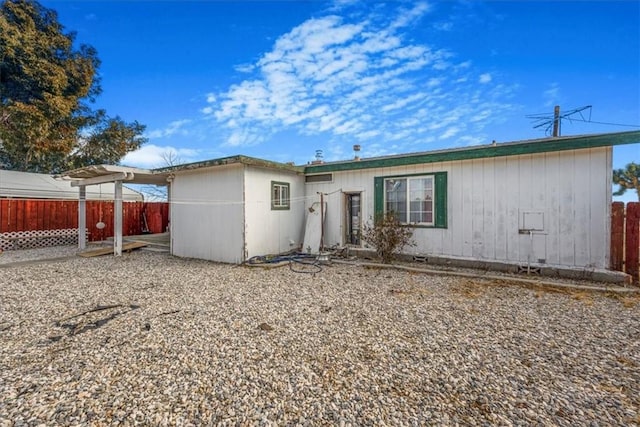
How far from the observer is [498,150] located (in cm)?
611

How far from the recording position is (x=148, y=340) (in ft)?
9.97

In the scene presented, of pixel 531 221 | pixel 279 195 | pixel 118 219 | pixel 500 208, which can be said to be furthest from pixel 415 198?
pixel 118 219

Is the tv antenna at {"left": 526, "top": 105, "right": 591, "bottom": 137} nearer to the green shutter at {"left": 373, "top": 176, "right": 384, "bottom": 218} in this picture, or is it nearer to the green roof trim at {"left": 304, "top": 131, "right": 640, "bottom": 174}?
the green roof trim at {"left": 304, "top": 131, "right": 640, "bottom": 174}

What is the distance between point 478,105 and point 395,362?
981cm

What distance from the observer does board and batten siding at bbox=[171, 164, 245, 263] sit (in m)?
7.33

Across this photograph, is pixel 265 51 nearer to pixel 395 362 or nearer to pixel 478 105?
pixel 478 105

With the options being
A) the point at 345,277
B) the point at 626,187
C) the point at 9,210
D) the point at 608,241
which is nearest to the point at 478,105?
the point at 608,241

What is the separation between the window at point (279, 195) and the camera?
8.01 m

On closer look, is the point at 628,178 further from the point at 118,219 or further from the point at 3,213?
the point at 3,213

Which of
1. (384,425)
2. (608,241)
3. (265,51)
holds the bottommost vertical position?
(384,425)

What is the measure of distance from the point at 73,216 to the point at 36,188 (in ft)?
8.09

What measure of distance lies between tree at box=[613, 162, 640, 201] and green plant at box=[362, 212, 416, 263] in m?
9.72

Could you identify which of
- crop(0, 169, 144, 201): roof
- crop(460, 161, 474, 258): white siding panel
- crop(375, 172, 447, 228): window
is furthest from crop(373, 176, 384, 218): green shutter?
crop(0, 169, 144, 201): roof

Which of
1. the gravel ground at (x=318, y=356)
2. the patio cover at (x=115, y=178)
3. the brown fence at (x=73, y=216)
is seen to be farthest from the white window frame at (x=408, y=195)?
the brown fence at (x=73, y=216)
